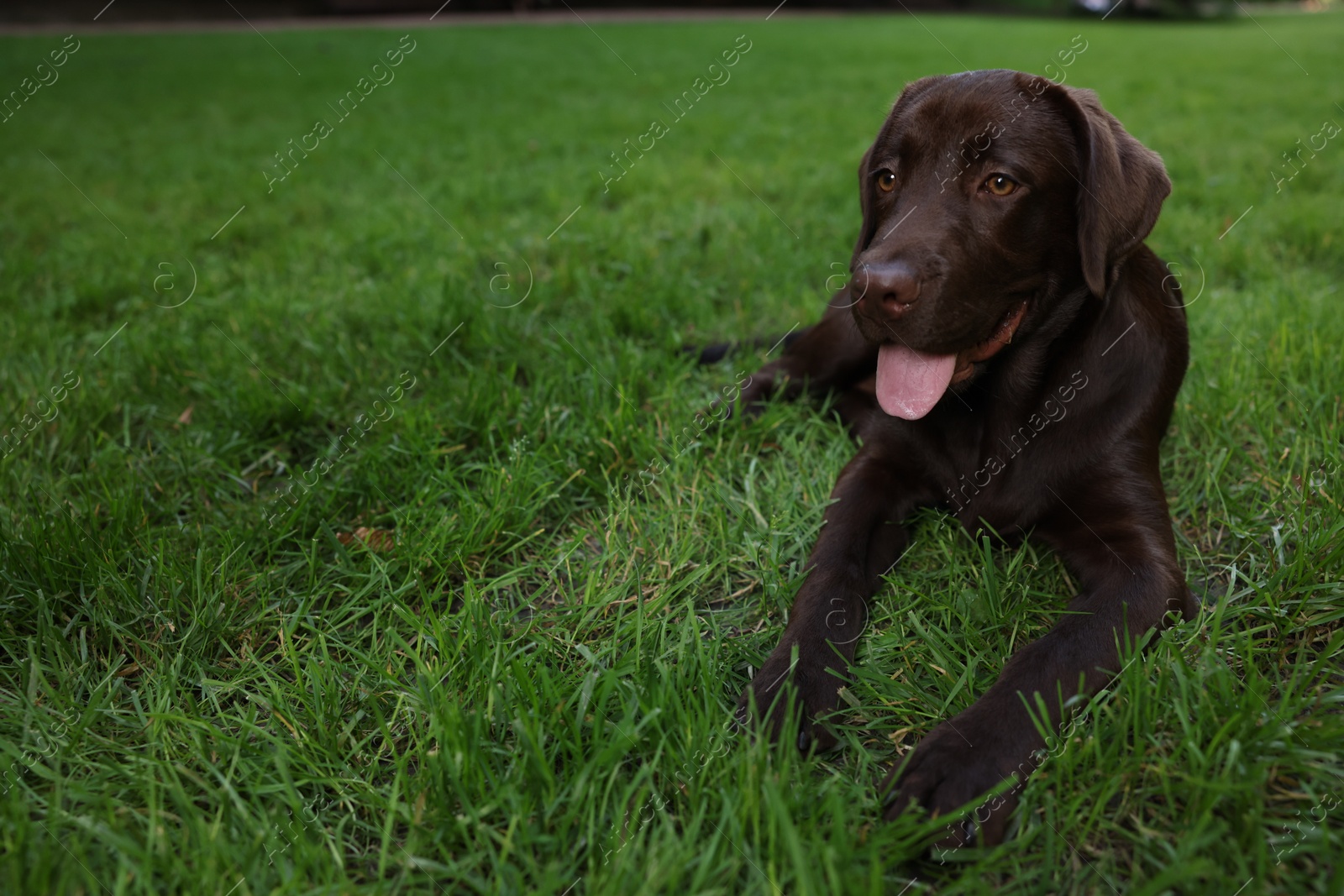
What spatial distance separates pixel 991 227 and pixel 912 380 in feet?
1.30

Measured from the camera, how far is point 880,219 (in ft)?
7.55

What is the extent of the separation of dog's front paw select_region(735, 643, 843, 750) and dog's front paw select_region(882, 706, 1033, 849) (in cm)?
18

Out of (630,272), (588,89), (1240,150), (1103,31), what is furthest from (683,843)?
(1103,31)

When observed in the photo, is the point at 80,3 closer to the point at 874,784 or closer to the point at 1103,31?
the point at 1103,31

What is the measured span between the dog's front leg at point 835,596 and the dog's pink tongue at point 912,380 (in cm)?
24

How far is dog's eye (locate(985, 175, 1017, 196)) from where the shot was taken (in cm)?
198

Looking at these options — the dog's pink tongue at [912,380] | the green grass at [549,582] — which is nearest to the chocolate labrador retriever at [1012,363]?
the dog's pink tongue at [912,380]

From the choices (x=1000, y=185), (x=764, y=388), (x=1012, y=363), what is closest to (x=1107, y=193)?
(x=1000, y=185)

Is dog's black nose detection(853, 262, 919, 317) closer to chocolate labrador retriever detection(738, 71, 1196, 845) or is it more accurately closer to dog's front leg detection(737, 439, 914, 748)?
chocolate labrador retriever detection(738, 71, 1196, 845)

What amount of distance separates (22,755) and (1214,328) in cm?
370

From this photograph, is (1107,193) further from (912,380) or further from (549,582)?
(549,582)

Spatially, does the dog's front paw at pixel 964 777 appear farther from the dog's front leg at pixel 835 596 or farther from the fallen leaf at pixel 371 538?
the fallen leaf at pixel 371 538

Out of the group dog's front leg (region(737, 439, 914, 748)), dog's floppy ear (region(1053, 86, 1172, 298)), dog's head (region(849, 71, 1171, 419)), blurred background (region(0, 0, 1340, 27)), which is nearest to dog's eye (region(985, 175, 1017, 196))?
dog's head (region(849, 71, 1171, 419))

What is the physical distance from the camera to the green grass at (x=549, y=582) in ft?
4.49
